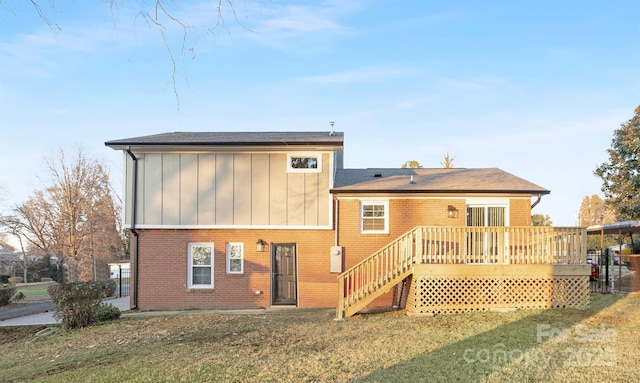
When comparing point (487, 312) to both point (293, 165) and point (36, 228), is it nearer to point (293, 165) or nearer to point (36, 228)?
point (293, 165)

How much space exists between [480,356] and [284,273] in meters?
8.56

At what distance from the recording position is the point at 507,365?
706 centimetres

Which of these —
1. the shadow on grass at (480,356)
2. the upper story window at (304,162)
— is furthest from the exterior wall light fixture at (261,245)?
the shadow on grass at (480,356)

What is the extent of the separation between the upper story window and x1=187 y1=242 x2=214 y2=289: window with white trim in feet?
11.9

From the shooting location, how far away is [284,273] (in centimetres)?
1534

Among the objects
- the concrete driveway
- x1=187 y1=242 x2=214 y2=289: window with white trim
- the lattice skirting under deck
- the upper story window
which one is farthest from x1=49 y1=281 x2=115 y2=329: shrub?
the lattice skirting under deck

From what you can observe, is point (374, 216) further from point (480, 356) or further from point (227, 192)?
point (480, 356)

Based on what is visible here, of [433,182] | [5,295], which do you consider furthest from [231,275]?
[5,295]

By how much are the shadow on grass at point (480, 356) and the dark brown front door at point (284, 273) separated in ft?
23.0

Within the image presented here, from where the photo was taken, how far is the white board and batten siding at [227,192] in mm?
15188

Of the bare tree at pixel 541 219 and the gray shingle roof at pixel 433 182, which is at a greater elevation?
the gray shingle roof at pixel 433 182

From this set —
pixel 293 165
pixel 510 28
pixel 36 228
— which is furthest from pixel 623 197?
pixel 36 228

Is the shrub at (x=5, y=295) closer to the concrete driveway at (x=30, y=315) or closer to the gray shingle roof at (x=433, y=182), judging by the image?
the concrete driveway at (x=30, y=315)

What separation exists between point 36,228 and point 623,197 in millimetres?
34924
